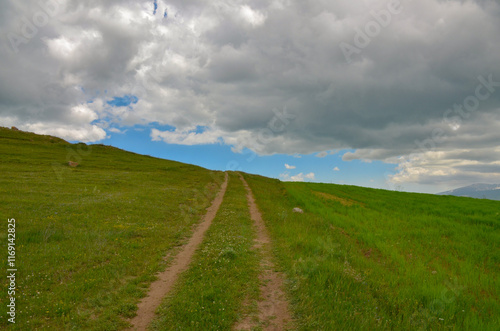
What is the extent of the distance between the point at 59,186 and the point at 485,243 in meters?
43.9

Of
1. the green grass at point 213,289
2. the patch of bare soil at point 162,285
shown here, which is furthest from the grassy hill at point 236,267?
the patch of bare soil at point 162,285

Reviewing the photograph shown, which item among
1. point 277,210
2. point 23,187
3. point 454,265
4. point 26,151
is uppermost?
point 26,151

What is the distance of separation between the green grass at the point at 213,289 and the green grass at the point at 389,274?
1.84 m

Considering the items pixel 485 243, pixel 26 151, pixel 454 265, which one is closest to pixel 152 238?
pixel 454 265

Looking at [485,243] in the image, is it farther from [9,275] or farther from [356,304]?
[9,275]

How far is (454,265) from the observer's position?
14.1m

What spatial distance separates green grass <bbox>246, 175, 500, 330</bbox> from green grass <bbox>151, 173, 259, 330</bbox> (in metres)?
1.84

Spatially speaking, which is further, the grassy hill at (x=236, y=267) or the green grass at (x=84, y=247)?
the green grass at (x=84, y=247)

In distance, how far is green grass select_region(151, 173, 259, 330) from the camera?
7.41 metres

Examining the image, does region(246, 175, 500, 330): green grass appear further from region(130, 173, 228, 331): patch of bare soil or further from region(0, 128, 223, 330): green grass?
region(0, 128, 223, 330): green grass

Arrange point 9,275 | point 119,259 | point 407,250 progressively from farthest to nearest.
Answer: point 407,250, point 119,259, point 9,275

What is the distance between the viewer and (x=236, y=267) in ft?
37.2

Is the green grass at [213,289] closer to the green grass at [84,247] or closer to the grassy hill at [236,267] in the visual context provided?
the grassy hill at [236,267]

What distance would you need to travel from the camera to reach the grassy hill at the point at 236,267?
7.79 meters
